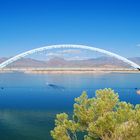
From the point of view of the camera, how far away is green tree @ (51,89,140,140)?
33.9 feet

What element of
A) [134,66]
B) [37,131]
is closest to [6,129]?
[37,131]

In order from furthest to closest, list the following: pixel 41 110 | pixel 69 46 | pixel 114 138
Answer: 1. pixel 69 46
2. pixel 41 110
3. pixel 114 138

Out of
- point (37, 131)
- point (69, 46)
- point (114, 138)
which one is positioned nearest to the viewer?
point (114, 138)

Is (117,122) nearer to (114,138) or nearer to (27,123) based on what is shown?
(114,138)

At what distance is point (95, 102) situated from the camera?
1209 centimetres

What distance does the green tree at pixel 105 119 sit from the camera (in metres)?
10.3

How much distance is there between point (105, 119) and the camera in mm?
10719

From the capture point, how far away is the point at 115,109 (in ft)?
40.0

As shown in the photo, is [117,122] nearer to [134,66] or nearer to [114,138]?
[114,138]

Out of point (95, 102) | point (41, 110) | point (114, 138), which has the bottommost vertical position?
point (41, 110)

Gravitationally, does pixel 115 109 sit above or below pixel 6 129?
above

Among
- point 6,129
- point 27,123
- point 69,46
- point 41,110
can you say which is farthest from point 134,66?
point 6,129

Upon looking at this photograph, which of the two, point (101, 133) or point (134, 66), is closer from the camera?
point (101, 133)

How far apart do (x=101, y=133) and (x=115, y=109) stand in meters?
1.59
